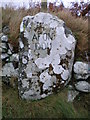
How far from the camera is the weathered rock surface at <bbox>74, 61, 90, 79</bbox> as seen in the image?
3.15 metres

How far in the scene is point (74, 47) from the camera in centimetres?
313

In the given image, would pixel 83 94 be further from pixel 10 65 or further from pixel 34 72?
pixel 10 65

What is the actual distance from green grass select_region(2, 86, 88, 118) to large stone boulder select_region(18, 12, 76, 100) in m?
0.10

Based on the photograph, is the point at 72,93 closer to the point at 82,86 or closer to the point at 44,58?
the point at 82,86

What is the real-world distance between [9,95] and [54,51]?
88 centimetres

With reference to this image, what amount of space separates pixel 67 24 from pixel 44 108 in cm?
146

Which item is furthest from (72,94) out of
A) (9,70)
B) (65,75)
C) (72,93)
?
(9,70)

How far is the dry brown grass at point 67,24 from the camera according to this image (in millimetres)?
3377

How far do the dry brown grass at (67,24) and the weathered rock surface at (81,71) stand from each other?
0.93 feet

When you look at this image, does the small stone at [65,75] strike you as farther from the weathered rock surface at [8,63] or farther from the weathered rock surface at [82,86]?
the weathered rock surface at [8,63]

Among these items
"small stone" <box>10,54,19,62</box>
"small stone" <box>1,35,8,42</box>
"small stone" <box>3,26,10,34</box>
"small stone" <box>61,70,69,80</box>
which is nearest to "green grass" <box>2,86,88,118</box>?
"small stone" <box>61,70,69,80</box>

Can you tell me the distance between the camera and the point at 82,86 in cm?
310

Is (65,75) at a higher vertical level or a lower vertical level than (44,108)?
higher

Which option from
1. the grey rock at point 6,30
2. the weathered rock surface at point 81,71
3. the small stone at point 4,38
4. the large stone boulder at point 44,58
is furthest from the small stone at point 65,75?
the grey rock at point 6,30
